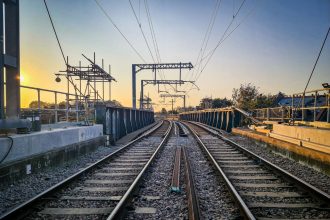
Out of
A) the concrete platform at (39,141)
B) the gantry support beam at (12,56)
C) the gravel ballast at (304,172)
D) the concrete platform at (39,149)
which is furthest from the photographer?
the gantry support beam at (12,56)

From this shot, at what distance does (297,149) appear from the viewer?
32.8 feet

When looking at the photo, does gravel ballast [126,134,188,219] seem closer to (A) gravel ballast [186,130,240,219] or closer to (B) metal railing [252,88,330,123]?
(A) gravel ballast [186,130,240,219]

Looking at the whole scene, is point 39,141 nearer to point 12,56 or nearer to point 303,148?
point 12,56

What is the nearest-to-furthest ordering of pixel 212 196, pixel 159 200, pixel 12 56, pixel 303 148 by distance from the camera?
pixel 159 200 < pixel 212 196 < pixel 12 56 < pixel 303 148

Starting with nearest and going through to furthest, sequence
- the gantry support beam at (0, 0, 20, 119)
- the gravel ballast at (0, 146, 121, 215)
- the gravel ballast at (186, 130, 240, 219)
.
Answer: the gravel ballast at (186, 130, 240, 219) < the gravel ballast at (0, 146, 121, 215) < the gantry support beam at (0, 0, 20, 119)

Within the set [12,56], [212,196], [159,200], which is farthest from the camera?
[12,56]

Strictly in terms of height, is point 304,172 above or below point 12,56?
below

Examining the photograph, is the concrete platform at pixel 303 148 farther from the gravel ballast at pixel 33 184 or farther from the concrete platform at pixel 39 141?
the concrete platform at pixel 39 141

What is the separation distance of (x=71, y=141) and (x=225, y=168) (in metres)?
5.30

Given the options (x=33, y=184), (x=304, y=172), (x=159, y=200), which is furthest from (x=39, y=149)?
(x=304, y=172)

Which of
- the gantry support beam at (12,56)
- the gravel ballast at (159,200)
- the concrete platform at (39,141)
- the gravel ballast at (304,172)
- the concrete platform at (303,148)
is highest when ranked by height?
the gantry support beam at (12,56)

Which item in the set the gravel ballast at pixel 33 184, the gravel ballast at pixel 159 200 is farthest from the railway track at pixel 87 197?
the gravel ballast at pixel 33 184

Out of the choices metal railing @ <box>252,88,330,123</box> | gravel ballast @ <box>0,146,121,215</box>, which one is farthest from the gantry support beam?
metal railing @ <box>252,88,330,123</box>

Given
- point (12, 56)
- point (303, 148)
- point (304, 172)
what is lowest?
point (304, 172)
